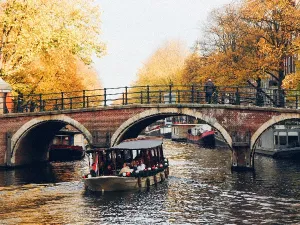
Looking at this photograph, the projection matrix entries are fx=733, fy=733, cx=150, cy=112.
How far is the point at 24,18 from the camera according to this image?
144 feet

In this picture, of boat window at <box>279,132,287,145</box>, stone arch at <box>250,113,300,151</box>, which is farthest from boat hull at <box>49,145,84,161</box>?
stone arch at <box>250,113,300,151</box>

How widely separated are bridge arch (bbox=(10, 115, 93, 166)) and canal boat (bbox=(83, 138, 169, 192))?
6853 millimetres

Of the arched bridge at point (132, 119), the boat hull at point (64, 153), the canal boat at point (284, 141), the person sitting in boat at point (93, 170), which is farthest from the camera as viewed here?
the boat hull at point (64, 153)

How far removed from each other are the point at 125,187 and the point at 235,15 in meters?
24.1

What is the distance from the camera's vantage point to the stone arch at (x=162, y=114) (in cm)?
3903

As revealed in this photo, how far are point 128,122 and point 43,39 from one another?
7.68 m

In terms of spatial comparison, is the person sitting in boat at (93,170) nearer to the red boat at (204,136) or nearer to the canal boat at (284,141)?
the canal boat at (284,141)

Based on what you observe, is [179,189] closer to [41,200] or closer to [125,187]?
[125,187]

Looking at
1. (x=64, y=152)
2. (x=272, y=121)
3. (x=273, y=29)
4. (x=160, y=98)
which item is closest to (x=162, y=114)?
(x=160, y=98)

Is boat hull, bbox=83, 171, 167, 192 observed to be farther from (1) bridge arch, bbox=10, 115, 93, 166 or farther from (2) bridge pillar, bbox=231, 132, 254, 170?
(1) bridge arch, bbox=10, 115, 93, 166

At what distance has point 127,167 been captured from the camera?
31.9 metres

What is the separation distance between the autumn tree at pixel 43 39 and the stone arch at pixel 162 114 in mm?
7204

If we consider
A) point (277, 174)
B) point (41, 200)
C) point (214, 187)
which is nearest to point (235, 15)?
point (277, 174)

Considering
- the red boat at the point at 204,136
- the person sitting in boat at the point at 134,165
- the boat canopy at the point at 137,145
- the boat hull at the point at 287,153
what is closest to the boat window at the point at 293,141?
the boat hull at the point at 287,153
